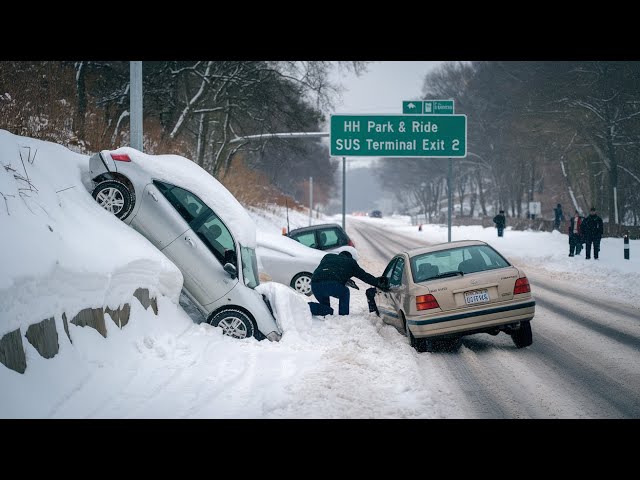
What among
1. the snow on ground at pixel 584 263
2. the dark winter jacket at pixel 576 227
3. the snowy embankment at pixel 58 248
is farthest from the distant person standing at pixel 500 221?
the snowy embankment at pixel 58 248

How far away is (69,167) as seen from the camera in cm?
963

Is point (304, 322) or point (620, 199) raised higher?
point (620, 199)

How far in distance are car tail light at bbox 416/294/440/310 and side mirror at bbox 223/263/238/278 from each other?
2673mm

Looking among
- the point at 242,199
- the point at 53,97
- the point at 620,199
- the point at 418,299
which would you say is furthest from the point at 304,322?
the point at 620,199

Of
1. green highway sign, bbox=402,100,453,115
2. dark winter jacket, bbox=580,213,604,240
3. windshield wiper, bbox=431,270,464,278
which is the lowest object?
windshield wiper, bbox=431,270,464,278

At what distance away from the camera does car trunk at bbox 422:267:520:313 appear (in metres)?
8.80

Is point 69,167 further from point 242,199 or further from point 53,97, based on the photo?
point 242,199

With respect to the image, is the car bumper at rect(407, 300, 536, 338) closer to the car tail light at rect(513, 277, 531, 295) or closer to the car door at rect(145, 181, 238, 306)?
the car tail light at rect(513, 277, 531, 295)

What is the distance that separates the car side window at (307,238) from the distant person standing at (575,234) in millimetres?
12283

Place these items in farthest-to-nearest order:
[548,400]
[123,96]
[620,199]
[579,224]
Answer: [620,199] → [579,224] → [123,96] → [548,400]

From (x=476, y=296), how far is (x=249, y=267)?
11.4 ft

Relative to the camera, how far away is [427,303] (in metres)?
8.82

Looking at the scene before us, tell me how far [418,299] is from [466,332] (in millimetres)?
792

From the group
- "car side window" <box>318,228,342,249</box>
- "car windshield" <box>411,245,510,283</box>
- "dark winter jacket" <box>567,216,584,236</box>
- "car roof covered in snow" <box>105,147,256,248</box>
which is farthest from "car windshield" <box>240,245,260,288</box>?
"dark winter jacket" <box>567,216,584,236</box>
